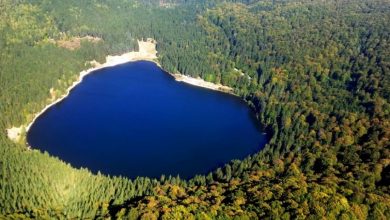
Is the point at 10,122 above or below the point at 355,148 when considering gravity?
below

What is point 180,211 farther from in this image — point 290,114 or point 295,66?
point 295,66

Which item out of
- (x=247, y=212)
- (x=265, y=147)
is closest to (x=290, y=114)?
(x=265, y=147)

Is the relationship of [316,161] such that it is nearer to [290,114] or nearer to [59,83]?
[290,114]

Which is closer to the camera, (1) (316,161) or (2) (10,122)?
(1) (316,161)

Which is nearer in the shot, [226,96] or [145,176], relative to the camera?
[145,176]

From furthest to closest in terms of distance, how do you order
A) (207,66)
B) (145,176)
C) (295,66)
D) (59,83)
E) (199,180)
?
1. (207,66)
2. (295,66)
3. (59,83)
4. (145,176)
5. (199,180)

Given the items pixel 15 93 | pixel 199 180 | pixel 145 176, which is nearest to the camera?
pixel 199 180

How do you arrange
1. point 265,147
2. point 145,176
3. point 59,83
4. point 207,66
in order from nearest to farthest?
1. point 145,176
2. point 265,147
3. point 59,83
4. point 207,66

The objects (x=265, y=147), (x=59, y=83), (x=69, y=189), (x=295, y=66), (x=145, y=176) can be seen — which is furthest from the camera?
(x=295, y=66)

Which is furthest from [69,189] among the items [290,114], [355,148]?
[290,114]
